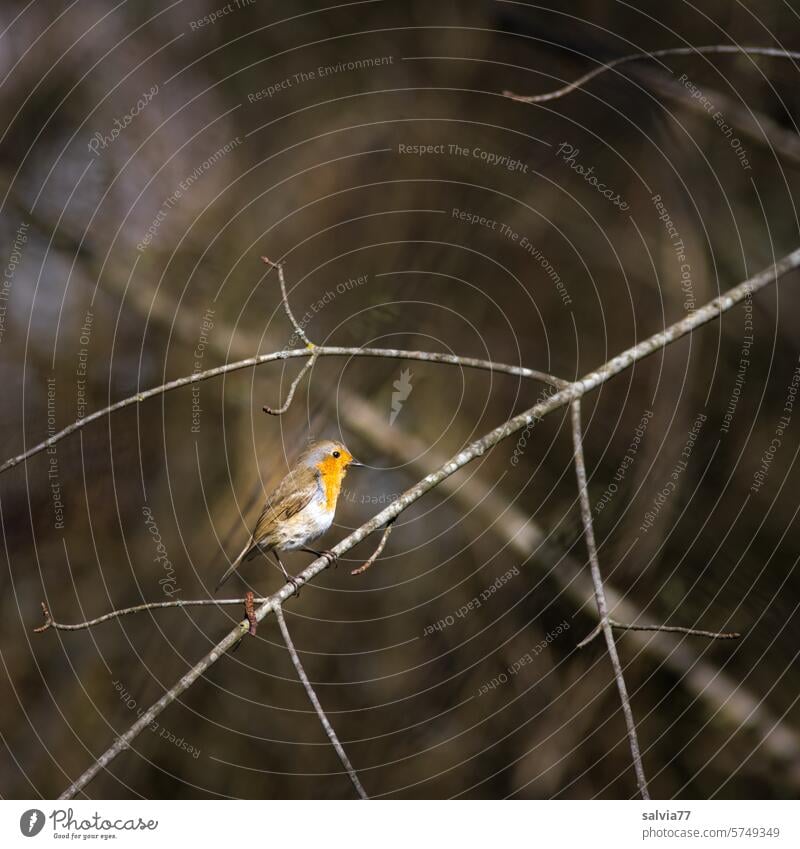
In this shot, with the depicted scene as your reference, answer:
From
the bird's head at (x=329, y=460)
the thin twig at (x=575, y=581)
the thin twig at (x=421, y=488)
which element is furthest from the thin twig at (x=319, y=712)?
the thin twig at (x=575, y=581)

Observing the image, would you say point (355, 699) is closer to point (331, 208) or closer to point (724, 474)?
point (724, 474)

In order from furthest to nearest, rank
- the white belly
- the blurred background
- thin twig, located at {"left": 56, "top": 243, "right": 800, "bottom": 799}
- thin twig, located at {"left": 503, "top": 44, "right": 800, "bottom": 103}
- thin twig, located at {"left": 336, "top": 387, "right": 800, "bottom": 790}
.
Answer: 1. thin twig, located at {"left": 336, "top": 387, "right": 800, "bottom": 790}
2. the blurred background
3. the white belly
4. thin twig, located at {"left": 503, "top": 44, "right": 800, "bottom": 103}
5. thin twig, located at {"left": 56, "top": 243, "right": 800, "bottom": 799}

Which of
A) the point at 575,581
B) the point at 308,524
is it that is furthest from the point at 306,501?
the point at 575,581

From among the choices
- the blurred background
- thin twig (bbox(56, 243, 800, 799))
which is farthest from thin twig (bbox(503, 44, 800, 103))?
thin twig (bbox(56, 243, 800, 799))

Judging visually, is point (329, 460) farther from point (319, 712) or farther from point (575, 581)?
point (575, 581)

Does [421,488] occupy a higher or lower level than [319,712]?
higher

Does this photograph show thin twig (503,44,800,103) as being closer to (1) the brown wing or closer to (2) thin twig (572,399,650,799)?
(2) thin twig (572,399,650,799)

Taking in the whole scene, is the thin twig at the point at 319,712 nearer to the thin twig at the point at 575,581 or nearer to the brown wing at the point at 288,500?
the brown wing at the point at 288,500
